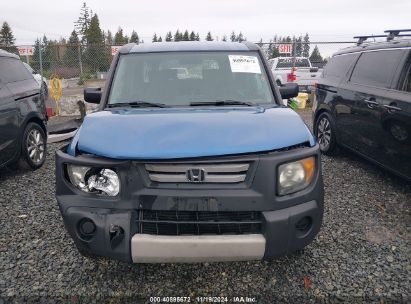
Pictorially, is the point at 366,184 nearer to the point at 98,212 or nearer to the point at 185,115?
the point at 185,115

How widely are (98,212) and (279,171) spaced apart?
1.16 m

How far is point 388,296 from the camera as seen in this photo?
2418 mm

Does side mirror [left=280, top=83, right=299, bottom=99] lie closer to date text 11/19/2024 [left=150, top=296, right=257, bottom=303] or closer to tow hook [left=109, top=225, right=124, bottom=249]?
date text 11/19/2024 [left=150, top=296, right=257, bottom=303]

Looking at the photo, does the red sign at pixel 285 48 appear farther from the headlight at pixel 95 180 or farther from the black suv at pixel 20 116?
the headlight at pixel 95 180

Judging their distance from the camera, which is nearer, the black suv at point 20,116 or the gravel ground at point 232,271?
the gravel ground at point 232,271

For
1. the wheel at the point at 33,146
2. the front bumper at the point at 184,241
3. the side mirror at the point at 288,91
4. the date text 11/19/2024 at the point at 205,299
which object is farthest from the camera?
the wheel at the point at 33,146

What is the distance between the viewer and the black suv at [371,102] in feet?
12.8

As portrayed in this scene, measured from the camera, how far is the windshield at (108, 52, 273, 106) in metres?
3.11

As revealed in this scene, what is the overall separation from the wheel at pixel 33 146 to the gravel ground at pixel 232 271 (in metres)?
1.52

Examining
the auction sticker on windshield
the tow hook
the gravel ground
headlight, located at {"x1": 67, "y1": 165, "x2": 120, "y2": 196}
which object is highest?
the auction sticker on windshield

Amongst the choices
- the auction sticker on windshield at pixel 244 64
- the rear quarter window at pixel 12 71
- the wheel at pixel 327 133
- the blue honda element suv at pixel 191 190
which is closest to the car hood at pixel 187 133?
the blue honda element suv at pixel 191 190

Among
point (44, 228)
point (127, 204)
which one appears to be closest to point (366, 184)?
point (127, 204)

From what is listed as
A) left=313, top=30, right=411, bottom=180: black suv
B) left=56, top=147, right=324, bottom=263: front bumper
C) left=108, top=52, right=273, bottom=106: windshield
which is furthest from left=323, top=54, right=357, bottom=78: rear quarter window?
left=56, top=147, right=324, bottom=263: front bumper

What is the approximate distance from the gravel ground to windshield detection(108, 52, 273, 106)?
1392 millimetres
